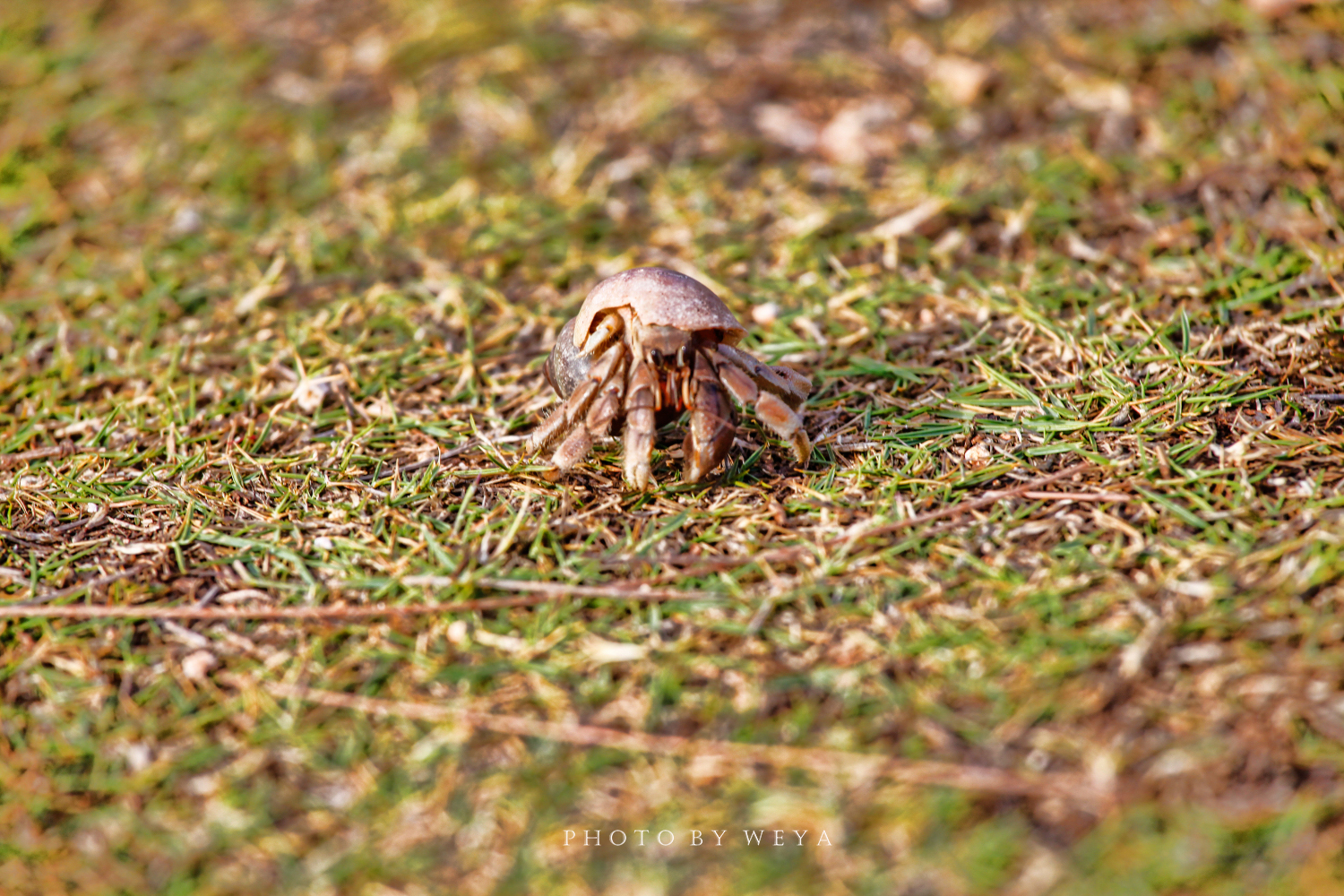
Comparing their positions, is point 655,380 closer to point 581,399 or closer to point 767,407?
point 581,399

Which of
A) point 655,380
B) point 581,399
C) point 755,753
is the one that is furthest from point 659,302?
point 755,753

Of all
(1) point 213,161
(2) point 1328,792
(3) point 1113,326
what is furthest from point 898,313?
(1) point 213,161

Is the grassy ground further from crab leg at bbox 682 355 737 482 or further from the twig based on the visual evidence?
crab leg at bbox 682 355 737 482

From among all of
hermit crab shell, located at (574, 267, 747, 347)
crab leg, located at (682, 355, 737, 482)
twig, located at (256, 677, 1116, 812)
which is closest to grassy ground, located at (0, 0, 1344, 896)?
twig, located at (256, 677, 1116, 812)

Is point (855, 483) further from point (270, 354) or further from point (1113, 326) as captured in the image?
point (270, 354)

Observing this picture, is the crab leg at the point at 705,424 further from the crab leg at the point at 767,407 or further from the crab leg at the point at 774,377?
the crab leg at the point at 774,377
